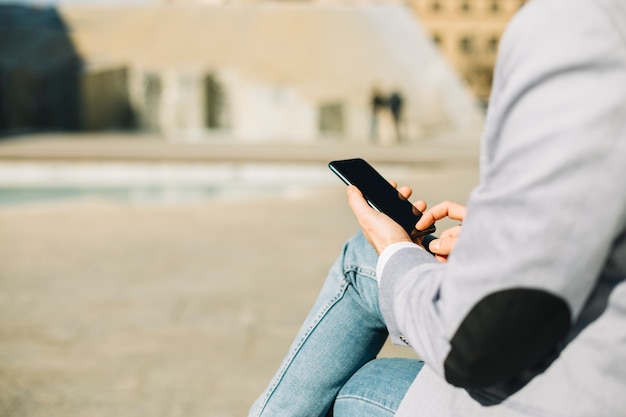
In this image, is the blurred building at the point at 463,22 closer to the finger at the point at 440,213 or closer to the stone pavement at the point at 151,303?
the stone pavement at the point at 151,303

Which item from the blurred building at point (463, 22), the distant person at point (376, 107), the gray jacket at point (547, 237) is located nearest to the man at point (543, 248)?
the gray jacket at point (547, 237)

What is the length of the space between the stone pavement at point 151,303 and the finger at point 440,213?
4.66 feet

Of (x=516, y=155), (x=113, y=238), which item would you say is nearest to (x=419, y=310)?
(x=516, y=155)

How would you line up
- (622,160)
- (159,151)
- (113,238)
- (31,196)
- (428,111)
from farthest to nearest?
(428,111)
(159,151)
(31,196)
(113,238)
(622,160)

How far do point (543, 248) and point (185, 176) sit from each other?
35.7 ft

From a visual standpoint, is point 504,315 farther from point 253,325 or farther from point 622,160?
point 253,325

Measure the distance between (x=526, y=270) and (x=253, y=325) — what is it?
9.12 feet

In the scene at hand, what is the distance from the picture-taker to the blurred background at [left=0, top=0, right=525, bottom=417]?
10.3ft

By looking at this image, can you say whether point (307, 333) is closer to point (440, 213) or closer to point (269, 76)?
point (440, 213)

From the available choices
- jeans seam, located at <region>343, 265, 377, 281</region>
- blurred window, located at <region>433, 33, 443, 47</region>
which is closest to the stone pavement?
jeans seam, located at <region>343, 265, 377, 281</region>

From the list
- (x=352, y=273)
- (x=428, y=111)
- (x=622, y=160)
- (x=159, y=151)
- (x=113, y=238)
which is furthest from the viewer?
(x=428, y=111)

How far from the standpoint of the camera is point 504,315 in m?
0.97

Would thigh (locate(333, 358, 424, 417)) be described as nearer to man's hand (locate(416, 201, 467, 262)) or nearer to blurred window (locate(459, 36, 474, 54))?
man's hand (locate(416, 201, 467, 262))

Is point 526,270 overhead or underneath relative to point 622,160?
underneath
